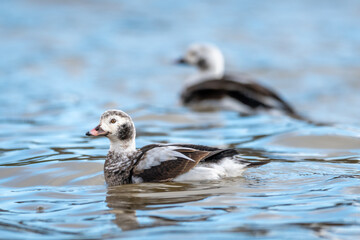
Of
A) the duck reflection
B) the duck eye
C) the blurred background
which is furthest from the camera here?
the blurred background

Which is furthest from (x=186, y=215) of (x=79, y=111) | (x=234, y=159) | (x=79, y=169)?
(x=79, y=111)

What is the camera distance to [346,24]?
21.2m

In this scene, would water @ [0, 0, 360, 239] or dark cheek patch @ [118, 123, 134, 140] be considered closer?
water @ [0, 0, 360, 239]

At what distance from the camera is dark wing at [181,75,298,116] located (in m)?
10.6

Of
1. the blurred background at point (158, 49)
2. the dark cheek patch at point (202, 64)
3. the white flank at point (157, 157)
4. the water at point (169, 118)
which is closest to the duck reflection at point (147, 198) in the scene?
the water at point (169, 118)

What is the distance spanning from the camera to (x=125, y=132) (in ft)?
20.3

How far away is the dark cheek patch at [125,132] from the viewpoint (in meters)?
6.15

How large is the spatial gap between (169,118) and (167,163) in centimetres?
437

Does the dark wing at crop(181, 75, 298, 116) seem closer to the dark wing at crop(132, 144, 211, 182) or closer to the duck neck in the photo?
the duck neck

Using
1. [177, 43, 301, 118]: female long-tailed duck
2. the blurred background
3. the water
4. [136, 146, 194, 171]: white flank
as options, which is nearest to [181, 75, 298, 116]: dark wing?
[177, 43, 301, 118]: female long-tailed duck

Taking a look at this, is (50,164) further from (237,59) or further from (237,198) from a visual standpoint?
(237,59)

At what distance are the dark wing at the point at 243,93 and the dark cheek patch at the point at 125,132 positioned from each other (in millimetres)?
4617

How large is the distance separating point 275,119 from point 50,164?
13.6ft

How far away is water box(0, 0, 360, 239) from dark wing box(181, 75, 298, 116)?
445mm
